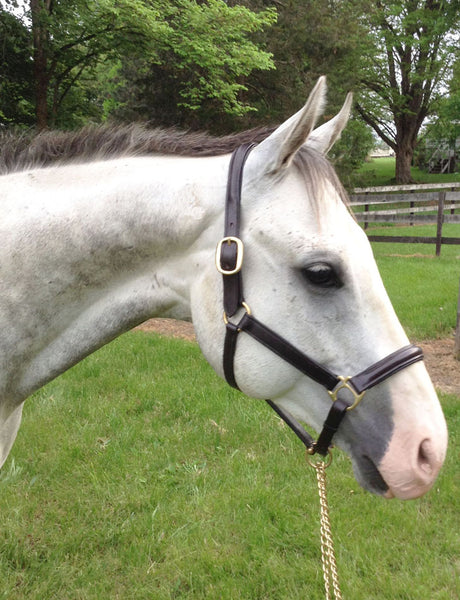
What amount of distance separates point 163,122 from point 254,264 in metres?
11.3

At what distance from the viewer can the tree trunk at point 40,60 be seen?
6.80 metres

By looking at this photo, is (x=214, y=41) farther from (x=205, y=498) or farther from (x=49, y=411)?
(x=205, y=498)

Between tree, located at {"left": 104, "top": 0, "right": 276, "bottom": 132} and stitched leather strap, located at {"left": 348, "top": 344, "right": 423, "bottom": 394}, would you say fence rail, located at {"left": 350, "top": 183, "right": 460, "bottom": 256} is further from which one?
stitched leather strap, located at {"left": 348, "top": 344, "right": 423, "bottom": 394}

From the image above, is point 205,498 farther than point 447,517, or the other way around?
point 205,498

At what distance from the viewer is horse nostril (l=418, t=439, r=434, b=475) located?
4.42 ft

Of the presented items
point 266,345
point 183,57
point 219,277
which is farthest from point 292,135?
point 183,57

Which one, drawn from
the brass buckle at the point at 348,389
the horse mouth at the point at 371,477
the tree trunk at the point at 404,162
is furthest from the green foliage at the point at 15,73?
the tree trunk at the point at 404,162

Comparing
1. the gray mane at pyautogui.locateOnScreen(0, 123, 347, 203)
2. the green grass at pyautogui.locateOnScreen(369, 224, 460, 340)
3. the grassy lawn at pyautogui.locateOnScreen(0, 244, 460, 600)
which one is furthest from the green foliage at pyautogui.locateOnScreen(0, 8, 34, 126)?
the green grass at pyautogui.locateOnScreen(369, 224, 460, 340)

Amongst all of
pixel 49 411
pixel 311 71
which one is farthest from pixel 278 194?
pixel 311 71

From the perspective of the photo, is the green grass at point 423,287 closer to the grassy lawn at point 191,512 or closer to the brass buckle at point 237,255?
the grassy lawn at point 191,512

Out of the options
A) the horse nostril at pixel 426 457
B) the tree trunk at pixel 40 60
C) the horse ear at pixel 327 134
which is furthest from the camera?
the tree trunk at pixel 40 60

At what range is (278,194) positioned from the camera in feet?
4.93

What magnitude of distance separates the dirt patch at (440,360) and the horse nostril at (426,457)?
11.7ft

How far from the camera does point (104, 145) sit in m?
1.82
